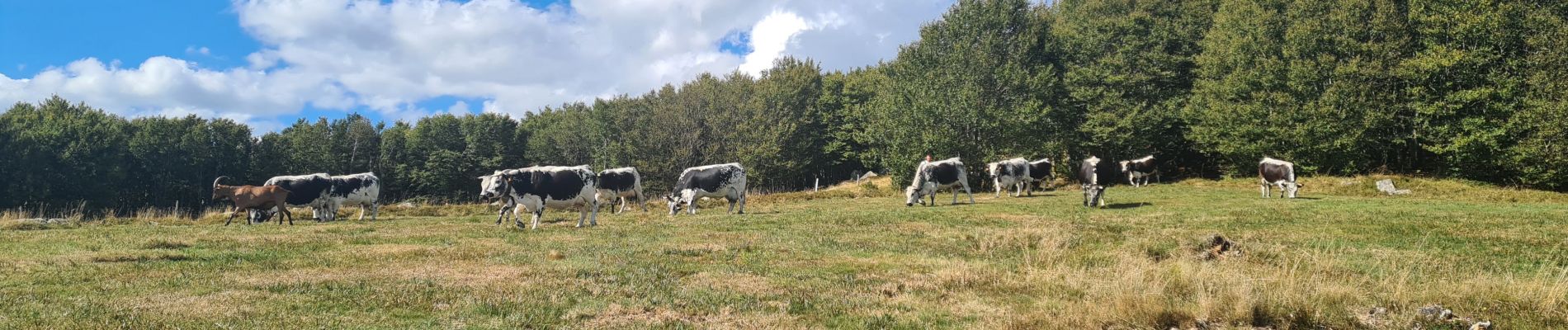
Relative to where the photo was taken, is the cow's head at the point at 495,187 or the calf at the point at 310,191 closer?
the cow's head at the point at 495,187

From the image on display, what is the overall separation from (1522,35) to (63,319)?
53.2 metres

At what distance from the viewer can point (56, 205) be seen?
5934 centimetres

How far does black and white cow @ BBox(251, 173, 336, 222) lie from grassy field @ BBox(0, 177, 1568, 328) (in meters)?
9.84

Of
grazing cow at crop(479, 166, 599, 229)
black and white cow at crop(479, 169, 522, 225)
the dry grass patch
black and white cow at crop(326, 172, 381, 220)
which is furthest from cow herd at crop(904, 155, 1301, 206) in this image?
black and white cow at crop(326, 172, 381, 220)

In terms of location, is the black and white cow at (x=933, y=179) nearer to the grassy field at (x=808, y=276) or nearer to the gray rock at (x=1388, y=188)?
the grassy field at (x=808, y=276)

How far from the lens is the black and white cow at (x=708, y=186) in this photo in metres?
28.1

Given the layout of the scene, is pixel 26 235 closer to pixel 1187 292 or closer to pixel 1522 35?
pixel 1187 292

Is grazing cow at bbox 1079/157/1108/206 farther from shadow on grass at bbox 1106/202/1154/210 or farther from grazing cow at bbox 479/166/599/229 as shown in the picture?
grazing cow at bbox 479/166/599/229

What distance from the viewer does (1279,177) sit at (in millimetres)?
32594

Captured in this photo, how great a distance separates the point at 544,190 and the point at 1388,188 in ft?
121

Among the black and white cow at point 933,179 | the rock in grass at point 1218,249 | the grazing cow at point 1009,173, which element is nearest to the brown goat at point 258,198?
the black and white cow at point 933,179

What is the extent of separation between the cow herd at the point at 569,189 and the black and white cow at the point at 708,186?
1.2 inches

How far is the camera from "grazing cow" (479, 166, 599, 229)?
20281mm

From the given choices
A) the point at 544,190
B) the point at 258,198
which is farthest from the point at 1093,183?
the point at 258,198
